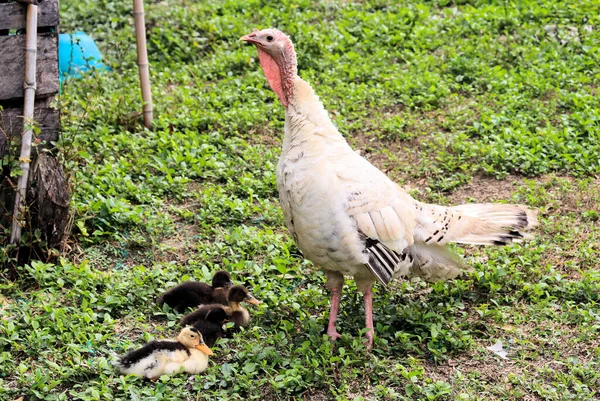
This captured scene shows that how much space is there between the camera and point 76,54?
9336 millimetres

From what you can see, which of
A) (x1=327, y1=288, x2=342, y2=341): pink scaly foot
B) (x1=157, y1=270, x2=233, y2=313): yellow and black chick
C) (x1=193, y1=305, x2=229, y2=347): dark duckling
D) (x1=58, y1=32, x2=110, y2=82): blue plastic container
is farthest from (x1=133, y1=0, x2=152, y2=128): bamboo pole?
(x1=327, y1=288, x2=342, y2=341): pink scaly foot

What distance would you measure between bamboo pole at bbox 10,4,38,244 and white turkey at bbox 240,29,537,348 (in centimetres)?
161

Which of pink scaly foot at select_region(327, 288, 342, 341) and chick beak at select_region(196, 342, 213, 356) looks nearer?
chick beak at select_region(196, 342, 213, 356)

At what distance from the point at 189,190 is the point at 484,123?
3.01 m

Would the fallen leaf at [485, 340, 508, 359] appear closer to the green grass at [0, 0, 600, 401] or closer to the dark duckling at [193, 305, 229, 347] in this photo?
the green grass at [0, 0, 600, 401]

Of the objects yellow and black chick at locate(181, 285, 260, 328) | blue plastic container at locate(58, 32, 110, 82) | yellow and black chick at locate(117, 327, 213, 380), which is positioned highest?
blue plastic container at locate(58, 32, 110, 82)

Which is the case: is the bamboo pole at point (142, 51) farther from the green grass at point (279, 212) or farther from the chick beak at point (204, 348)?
the chick beak at point (204, 348)

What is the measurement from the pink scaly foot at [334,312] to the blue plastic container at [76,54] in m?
4.41

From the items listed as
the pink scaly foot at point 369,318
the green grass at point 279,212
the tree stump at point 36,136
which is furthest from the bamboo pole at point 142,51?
the pink scaly foot at point 369,318

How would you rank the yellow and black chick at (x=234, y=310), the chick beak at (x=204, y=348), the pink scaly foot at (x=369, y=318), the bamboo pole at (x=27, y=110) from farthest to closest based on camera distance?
the bamboo pole at (x=27, y=110), the yellow and black chick at (x=234, y=310), the pink scaly foot at (x=369, y=318), the chick beak at (x=204, y=348)

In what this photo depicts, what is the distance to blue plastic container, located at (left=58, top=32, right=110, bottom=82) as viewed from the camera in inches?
357

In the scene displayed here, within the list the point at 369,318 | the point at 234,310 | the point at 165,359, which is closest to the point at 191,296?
the point at 234,310

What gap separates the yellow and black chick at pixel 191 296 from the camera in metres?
5.81

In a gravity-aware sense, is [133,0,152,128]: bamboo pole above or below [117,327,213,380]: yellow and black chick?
above
